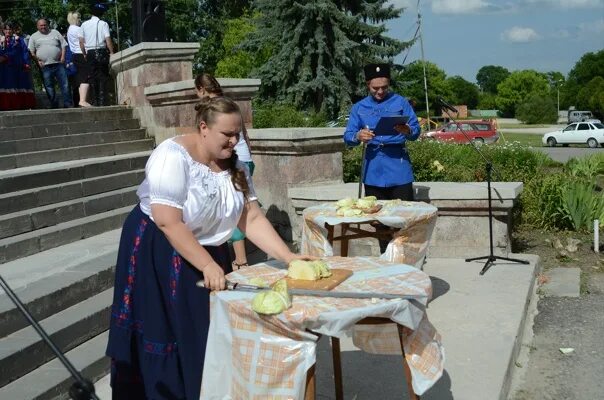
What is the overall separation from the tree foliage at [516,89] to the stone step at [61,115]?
102 metres

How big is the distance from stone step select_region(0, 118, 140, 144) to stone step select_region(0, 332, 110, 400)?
4278 mm

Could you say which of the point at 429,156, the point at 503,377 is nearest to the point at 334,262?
the point at 503,377

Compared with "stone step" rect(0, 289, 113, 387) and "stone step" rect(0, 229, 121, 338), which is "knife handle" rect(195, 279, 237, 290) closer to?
"stone step" rect(0, 289, 113, 387)

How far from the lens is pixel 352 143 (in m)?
6.20

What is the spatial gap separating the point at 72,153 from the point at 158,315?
237 inches

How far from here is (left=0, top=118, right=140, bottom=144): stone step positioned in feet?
28.3

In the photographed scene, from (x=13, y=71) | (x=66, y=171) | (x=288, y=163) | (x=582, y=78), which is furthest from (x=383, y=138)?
(x=582, y=78)

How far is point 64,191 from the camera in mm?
7406

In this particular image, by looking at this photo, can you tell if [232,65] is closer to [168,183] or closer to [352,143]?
[352,143]

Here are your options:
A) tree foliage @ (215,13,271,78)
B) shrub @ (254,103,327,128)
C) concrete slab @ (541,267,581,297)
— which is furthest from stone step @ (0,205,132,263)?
tree foliage @ (215,13,271,78)

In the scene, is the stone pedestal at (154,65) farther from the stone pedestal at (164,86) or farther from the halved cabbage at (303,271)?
the halved cabbage at (303,271)

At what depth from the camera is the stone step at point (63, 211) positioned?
643cm

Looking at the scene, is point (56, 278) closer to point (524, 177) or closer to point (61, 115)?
point (61, 115)

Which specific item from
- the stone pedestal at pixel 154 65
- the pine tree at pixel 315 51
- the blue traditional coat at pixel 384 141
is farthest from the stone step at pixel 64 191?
the pine tree at pixel 315 51
